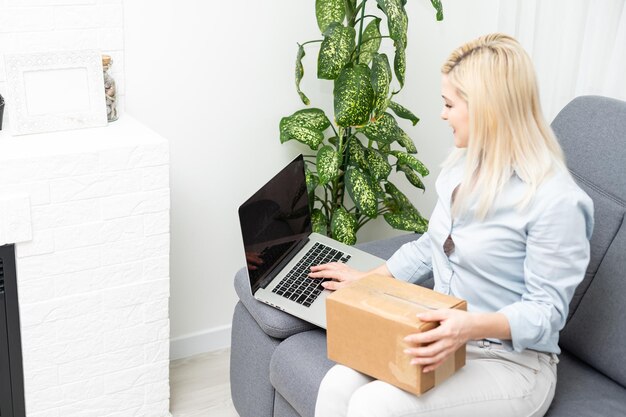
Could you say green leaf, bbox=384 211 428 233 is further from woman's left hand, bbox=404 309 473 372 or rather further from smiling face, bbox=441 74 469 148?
woman's left hand, bbox=404 309 473 372

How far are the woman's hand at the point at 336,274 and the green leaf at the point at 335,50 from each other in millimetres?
557

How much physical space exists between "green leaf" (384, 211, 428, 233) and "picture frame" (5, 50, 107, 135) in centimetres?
89

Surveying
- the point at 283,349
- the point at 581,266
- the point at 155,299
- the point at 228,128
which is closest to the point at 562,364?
the point at 581,266

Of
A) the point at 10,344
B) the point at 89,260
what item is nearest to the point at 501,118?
the point at 89,260

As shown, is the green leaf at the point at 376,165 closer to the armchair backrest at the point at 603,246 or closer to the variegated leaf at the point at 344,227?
the variegated leaf at the point at 344,227

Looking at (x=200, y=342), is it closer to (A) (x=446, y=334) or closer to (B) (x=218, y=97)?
(B) (x=218, y=97)

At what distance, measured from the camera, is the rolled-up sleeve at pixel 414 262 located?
186cm

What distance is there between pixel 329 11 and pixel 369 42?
17cm

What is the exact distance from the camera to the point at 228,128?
7.90 feet

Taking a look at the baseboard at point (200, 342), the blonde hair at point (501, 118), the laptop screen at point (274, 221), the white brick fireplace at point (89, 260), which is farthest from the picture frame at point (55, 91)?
the blonde hair at point (501, 118)

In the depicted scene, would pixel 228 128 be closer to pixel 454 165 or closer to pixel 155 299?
pixel 155 299

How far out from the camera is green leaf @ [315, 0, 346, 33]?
2191mm

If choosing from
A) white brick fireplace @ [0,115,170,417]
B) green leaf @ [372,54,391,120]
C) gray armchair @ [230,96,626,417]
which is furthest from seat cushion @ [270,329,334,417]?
green leaf @ [372,54,391,120]

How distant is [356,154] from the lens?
2326mm
